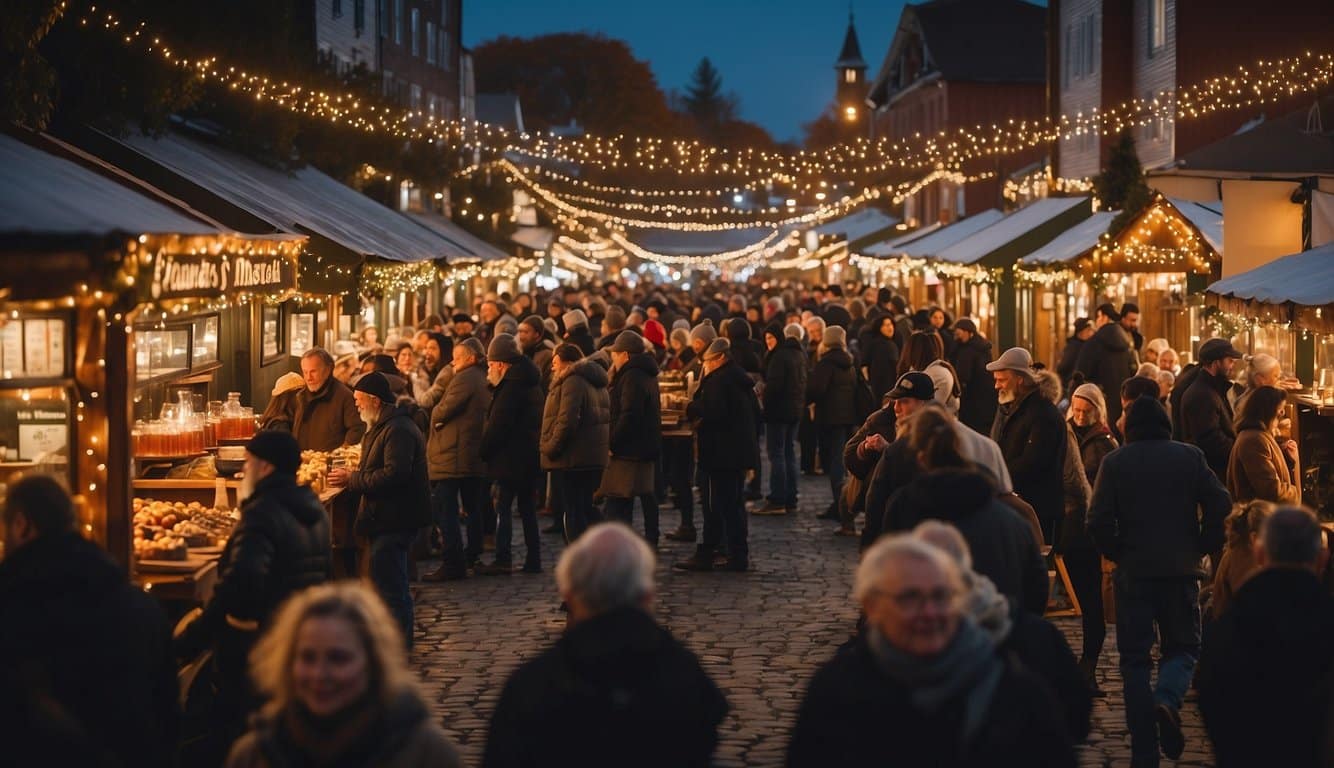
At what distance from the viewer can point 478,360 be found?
46.4ft

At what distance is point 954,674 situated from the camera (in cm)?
465

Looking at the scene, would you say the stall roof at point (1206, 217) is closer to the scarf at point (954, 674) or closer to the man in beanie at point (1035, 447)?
the man in beanie at point (1035, 447)

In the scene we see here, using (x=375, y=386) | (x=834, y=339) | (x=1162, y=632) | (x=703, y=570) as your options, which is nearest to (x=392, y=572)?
(x=375, y=386)

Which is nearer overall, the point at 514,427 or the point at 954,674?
the point at 954,674

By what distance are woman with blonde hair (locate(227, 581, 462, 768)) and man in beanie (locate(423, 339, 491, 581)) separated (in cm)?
932

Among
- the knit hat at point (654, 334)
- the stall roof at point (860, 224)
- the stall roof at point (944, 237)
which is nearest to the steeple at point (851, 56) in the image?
the stall roof at point (860, 224)

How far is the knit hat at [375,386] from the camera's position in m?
11.0

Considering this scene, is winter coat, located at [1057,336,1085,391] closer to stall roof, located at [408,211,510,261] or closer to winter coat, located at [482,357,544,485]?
winter coat, located at [482,357,544,485]

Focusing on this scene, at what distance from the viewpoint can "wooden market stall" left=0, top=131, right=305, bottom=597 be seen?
8.16 m

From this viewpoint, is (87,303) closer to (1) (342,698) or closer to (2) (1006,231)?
(1) (342,698)

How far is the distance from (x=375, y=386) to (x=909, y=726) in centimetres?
684

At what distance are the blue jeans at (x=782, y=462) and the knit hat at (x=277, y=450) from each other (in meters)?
10.4

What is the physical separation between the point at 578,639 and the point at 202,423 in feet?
25.7

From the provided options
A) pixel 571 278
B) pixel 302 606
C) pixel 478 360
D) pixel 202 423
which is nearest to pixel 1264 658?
pixel 302 606
